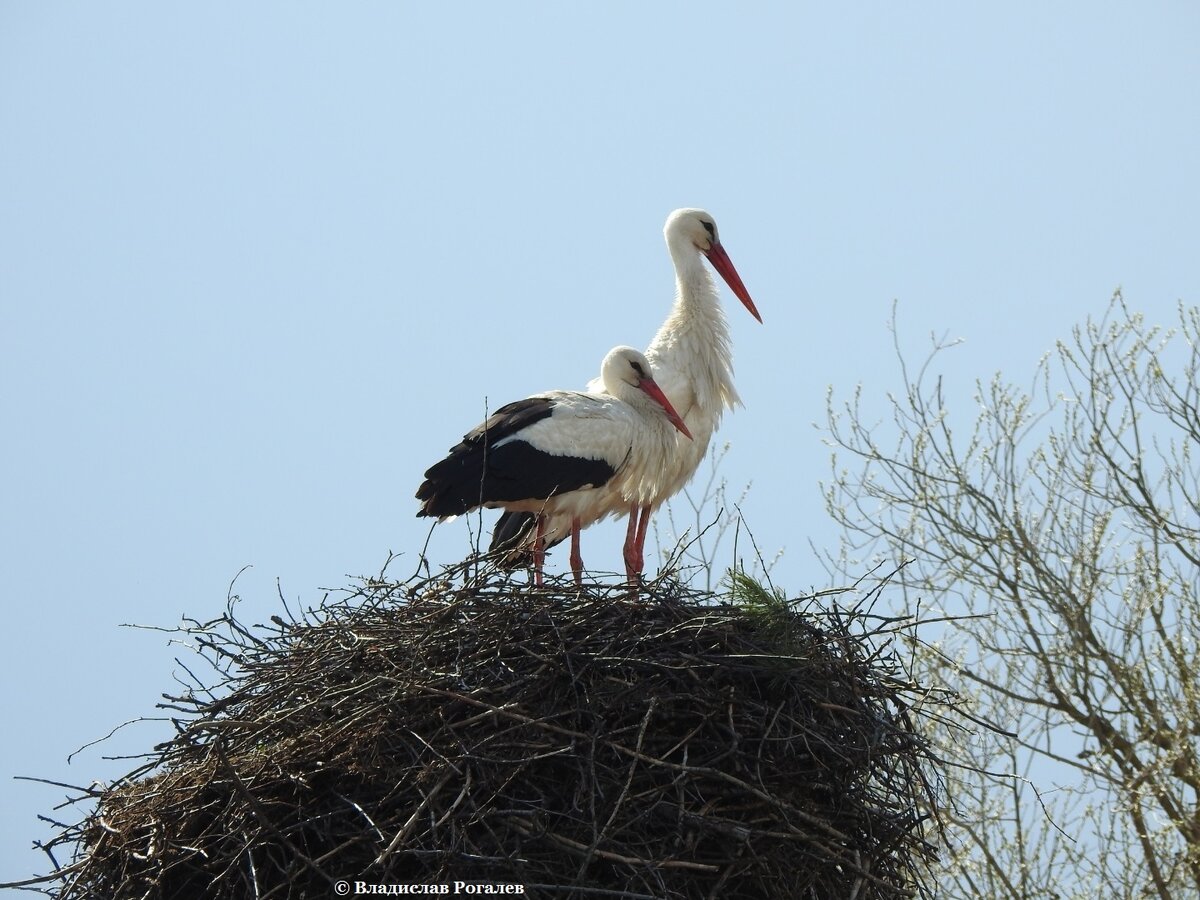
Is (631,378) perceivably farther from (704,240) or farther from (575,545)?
(704,240)

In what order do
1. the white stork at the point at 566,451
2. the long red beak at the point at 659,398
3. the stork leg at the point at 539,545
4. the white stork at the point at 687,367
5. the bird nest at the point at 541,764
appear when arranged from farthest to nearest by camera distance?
the white stork at the point at 687,367
the long red beak at the point at 659,398
the white stork at the point at 566,451
the stork leg at the point at 539,545
the bird nest at the point at 541,764

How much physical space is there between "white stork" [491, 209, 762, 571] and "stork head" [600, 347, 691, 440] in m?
0.25

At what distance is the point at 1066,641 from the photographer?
28.6 feet

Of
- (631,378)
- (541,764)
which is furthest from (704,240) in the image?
(541,764)

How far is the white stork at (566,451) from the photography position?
22.8ft

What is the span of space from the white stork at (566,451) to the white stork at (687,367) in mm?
125

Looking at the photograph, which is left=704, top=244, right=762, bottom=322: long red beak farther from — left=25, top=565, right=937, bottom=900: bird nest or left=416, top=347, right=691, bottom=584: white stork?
left=25, top=565, right=937, bottom=900: bird nest

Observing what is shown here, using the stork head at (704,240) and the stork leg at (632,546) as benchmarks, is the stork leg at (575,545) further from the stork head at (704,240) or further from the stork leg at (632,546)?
the stork head at (704,240)

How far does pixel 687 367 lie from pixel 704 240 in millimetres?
872

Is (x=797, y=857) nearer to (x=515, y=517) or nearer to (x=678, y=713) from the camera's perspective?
(x=678, y=713)

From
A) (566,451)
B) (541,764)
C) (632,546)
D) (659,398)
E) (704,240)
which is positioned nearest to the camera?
(541,764)

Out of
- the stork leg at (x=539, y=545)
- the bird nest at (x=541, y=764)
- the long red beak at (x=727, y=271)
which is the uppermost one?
the long red beak at (x=727, y=271)

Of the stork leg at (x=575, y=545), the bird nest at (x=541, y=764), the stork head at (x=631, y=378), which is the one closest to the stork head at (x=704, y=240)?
the stork head at (x=631, y=378)

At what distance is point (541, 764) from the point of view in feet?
14.8
